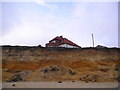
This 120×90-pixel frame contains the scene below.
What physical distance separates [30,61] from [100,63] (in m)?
7.17

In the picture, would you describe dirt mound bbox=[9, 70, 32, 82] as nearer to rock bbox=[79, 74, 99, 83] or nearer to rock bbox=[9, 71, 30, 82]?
rock bbox=[9, 71, 30, 82]

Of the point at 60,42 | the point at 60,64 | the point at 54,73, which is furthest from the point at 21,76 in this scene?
the point at 60,42

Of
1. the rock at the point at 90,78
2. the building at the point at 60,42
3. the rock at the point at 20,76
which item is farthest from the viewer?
the building at the point at 60,42

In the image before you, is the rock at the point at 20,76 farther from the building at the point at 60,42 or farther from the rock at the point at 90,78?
the building at the point at 60,42

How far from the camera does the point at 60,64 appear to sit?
20.0 m

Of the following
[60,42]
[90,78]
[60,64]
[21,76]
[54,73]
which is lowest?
[90,78]

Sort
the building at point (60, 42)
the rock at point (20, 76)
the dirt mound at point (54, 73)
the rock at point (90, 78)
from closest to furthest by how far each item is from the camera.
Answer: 1. the rock at point (20, 76)
2. the rock at point (90, 78)
3. the dirt mound at point (54, 73)
4. the building at point (60, 42)

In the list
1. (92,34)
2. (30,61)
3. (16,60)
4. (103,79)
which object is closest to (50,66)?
(30,61)

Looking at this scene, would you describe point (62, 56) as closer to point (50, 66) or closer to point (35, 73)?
point (50, 66)

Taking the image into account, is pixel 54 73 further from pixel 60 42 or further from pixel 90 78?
pixel 60 42

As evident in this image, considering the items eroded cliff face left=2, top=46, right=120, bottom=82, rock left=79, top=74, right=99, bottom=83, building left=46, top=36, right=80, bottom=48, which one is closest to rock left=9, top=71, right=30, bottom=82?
eroded cliff face left=2, top=46, right=120, bottom=82

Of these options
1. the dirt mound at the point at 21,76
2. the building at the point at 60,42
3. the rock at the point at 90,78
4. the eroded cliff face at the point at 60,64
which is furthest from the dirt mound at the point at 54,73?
the building at the point at 60,42

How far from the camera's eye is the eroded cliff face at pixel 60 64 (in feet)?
59.6

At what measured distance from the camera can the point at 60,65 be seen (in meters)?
19.5
